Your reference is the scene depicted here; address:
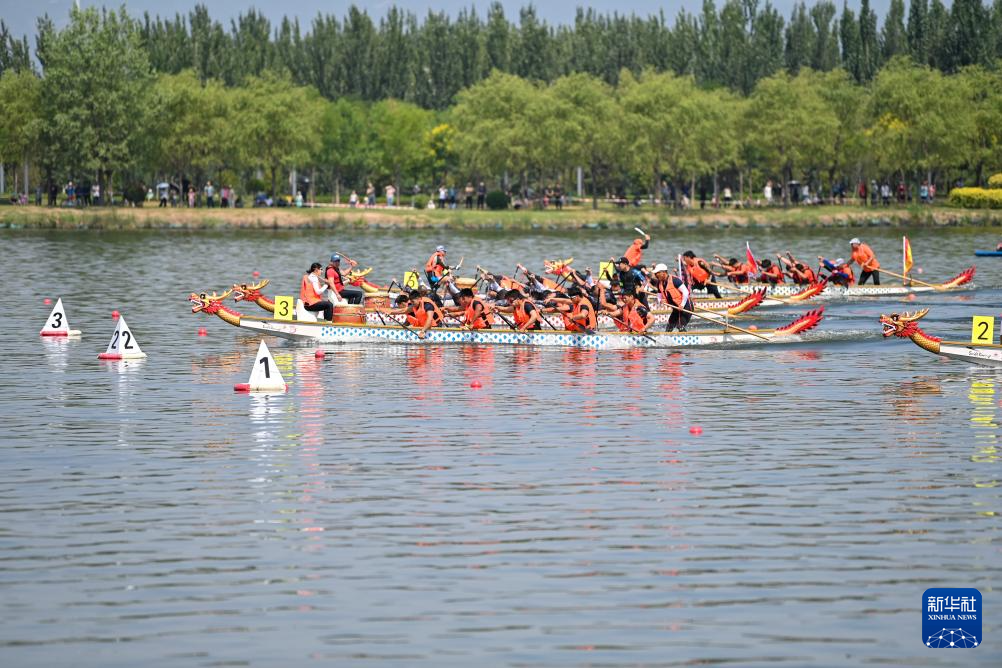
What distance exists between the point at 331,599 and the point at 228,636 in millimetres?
1696

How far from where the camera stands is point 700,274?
5084 cm

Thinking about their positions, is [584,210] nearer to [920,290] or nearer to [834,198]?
[834,198]

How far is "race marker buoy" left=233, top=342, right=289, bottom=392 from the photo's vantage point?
34438 mm

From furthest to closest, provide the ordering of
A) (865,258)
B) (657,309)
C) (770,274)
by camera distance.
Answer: (865,258)
(770,274)
(657,309)

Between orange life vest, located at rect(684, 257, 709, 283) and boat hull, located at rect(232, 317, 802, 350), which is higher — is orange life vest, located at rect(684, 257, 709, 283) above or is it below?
above

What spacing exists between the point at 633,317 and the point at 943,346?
29.5 feet

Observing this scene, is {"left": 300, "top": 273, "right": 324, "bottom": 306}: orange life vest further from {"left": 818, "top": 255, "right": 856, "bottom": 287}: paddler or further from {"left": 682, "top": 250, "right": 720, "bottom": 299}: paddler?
{"left": 818, "top": 255, "right": 856, "bottom": 287}: paddler

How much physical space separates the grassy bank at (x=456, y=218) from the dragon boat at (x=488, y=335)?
68.6 metres

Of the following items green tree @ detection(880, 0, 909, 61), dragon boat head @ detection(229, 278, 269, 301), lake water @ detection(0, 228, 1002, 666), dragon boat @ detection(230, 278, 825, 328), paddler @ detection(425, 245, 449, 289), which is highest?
green tree @ detection(880, 0, 909, 61)

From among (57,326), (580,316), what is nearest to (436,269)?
(580,316)

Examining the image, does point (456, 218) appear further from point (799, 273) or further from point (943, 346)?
point (943, 346)

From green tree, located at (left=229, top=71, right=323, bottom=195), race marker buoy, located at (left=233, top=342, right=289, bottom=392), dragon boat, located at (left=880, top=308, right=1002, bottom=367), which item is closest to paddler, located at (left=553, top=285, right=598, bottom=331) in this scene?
dragon boat, located at (left=880, top=308, right=1002, bottom=367)

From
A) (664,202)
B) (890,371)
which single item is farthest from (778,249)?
(890,371)

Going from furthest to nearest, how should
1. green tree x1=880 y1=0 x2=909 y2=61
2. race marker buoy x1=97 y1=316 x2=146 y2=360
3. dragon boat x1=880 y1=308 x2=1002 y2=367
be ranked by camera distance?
green tree x1=880 y1=0 x2=909 y2=61 → race marker buoy x1=97 y1=316 x2=146 y2=360 → dragon boat x1=880 y1=308 x2=1002 y2=367
